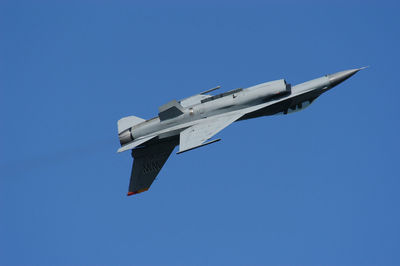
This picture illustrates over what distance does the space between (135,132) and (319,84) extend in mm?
10462

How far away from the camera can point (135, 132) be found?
33.3m

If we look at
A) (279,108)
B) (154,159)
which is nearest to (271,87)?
(279,108)

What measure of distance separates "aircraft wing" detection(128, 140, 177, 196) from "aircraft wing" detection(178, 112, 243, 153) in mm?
2120

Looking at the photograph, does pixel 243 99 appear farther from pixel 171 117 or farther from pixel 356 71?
pixel 356 71

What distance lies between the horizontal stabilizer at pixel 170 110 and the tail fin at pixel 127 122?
7.02ft

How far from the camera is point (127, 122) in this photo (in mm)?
34656

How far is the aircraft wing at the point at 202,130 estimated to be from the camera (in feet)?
99.9

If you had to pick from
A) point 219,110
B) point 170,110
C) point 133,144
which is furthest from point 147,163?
point 219,110

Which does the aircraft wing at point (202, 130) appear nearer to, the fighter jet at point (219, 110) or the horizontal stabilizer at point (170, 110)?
the fighter jet at point (219, 110)

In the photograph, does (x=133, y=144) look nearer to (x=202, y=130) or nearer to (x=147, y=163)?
(x=147, y=163)

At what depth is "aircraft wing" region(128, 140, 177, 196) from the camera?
111 ft

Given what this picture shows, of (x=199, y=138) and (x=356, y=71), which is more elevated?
(x=356, y=71)

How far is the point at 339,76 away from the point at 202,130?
8.18m

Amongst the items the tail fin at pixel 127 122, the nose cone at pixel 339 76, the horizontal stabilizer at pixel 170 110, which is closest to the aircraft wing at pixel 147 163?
the tail fin at pixel 127 122
